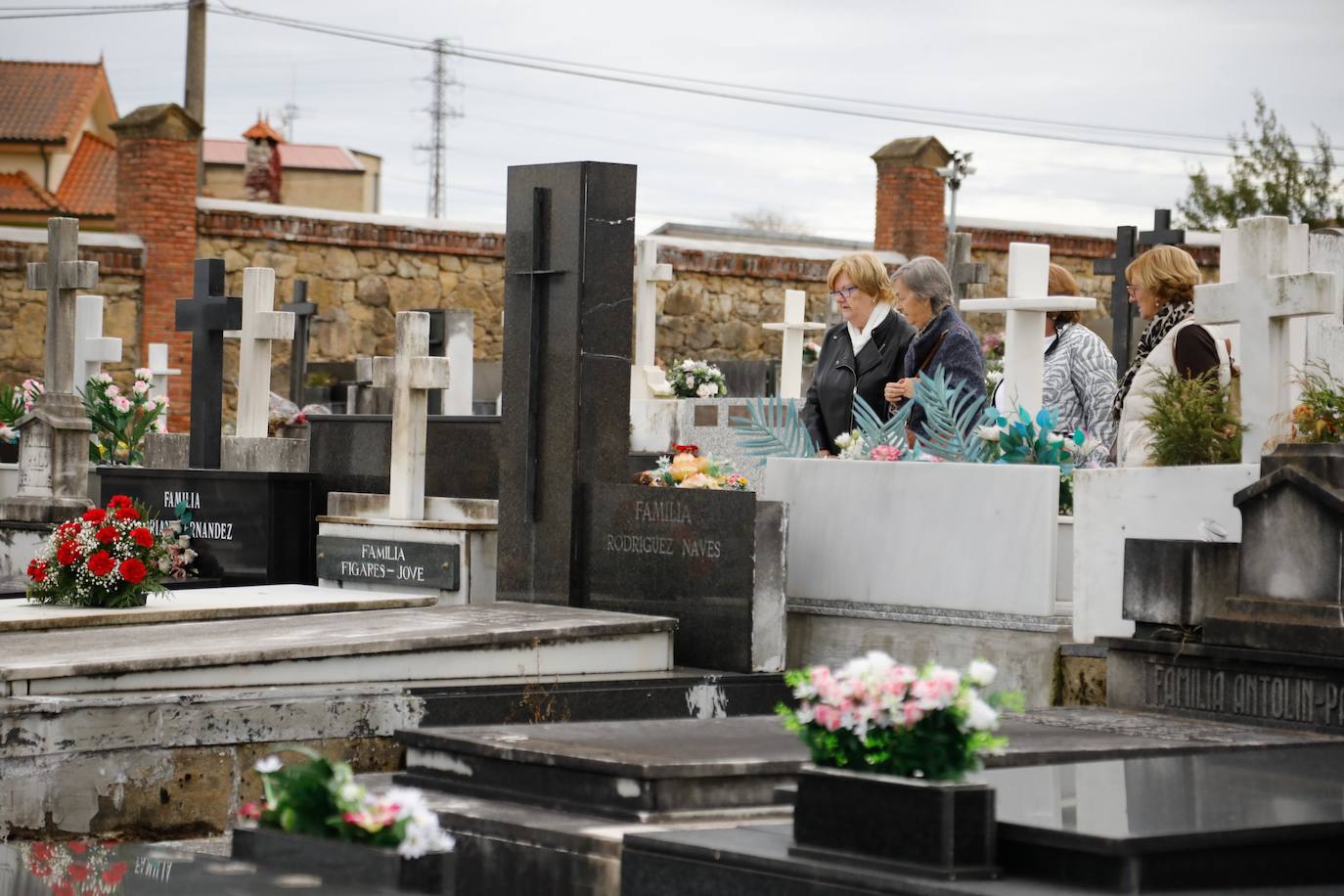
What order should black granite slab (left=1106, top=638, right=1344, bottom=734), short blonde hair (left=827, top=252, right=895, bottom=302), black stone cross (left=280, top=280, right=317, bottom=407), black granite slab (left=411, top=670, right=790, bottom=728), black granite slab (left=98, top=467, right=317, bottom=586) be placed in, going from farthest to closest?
black stone cross (left=280, top=280, right=317, bottom=407)
black granite slab (left=98, top=467, right=317, bottom=586)
short blonde hair (left=827, top=252, right=895, bottom=302)
black granite slab (left=411, top=670, right=790, bottom=728)
black granite slab (left=1106, top=638, right=1344, bottom=734)

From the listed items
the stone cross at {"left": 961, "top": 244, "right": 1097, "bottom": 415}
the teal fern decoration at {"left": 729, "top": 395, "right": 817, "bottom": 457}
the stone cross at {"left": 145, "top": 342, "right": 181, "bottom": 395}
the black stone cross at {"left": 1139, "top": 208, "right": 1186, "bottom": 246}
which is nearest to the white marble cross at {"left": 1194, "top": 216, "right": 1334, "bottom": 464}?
the stone cross at {"left": 961, "top": 244, "right": 1097, "bottom": 415}

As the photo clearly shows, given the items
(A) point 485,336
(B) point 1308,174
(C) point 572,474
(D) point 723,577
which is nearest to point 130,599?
(C) point 572,474

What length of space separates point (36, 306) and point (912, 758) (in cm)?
1660

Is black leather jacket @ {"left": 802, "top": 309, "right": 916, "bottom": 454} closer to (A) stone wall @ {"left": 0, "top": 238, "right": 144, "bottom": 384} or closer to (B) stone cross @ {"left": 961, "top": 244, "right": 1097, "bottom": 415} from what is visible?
(B) stone cross @ {"left": 961, "top": 244, "right": 1097, "bottom": 415}

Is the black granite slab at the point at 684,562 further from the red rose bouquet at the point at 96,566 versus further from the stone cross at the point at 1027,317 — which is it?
the red rose bouquet at the point at 96,566

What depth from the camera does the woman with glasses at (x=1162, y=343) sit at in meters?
6.54

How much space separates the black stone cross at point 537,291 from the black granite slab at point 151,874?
312cm

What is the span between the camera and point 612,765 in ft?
15.4

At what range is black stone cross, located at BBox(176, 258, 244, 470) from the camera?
11.0 meters

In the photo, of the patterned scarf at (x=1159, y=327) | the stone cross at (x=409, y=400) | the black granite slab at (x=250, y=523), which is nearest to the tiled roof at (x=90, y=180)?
the black granite slab at (x=250, y=523)

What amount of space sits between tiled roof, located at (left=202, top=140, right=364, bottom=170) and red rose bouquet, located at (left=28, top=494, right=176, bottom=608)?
139ft

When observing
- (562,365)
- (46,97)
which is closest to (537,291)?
(562,365)

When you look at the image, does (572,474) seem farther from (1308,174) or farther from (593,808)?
(1308,174)

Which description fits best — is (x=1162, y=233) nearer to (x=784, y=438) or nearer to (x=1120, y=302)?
(x=1120, y=302)
